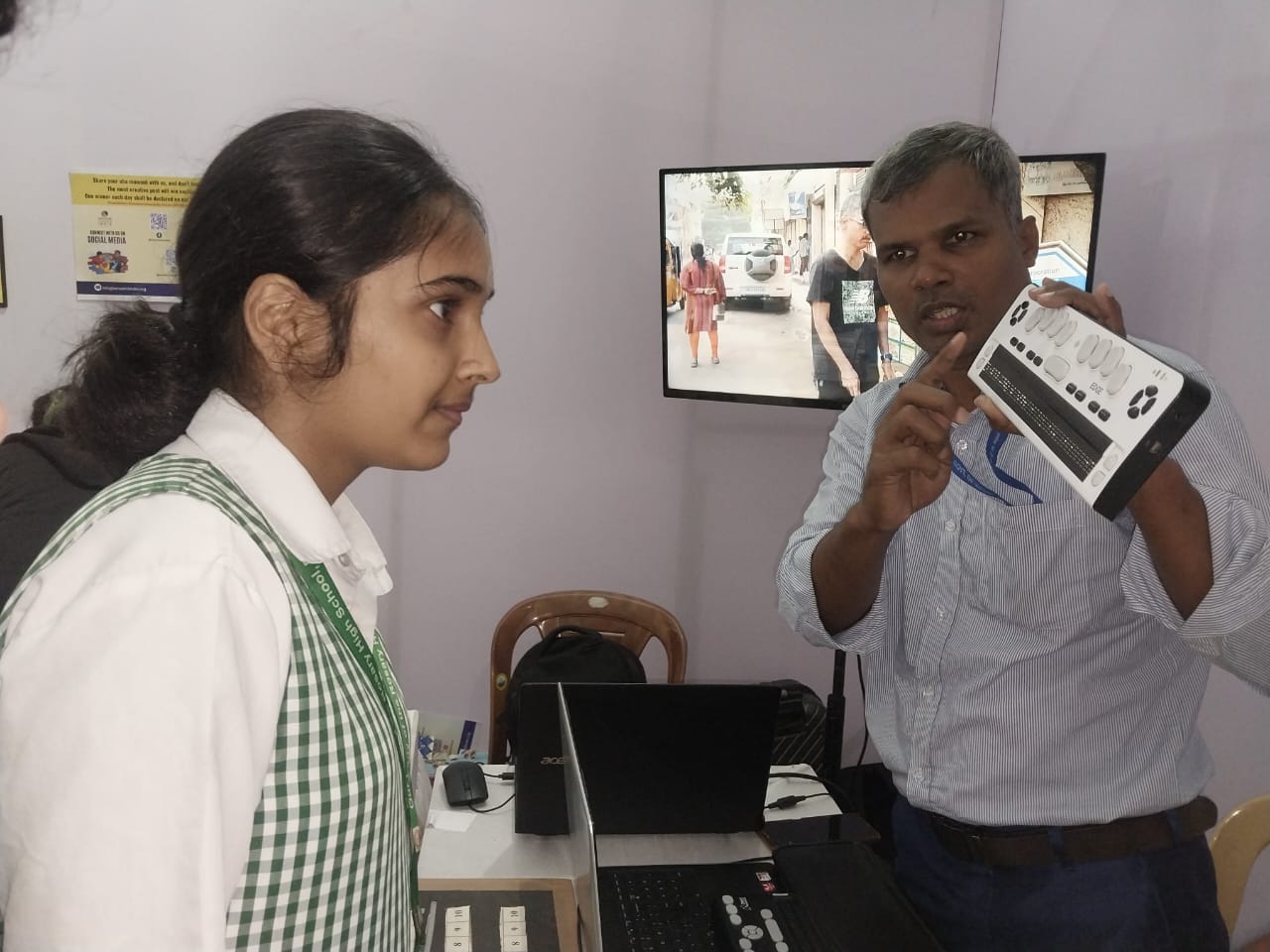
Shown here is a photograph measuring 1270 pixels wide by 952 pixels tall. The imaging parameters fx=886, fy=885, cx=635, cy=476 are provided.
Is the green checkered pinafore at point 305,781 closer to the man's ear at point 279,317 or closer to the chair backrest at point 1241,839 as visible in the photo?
the man's ear at point 279,317

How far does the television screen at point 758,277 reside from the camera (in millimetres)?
2241

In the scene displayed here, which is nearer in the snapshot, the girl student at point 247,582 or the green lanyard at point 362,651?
the girl student at point 247,582

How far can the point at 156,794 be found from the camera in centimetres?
51

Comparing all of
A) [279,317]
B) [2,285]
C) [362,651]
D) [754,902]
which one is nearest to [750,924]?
[754,902]

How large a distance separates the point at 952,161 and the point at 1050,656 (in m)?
0.67

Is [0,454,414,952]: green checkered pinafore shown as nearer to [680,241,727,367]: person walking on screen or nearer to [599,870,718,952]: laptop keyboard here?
[599,870,718,952]: laptop keyboard

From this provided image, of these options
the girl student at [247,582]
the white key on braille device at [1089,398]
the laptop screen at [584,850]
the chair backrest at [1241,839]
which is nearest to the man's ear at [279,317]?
the girl student at [247,582]

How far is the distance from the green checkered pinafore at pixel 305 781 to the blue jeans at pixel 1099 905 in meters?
0.77

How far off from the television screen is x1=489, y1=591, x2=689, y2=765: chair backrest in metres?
0.66

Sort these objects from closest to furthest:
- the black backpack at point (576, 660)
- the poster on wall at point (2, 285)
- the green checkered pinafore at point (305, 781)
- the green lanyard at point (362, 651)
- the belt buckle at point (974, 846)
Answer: the green checkered pinafore at point (305, 781)
the green lanyard at point (362, 651)
the belt buckle at point (974, 846)
the black backpack at point (576, 660)
the poster on wall at point (2, 285)

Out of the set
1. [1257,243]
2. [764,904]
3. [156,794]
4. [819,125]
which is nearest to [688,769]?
[764,904]

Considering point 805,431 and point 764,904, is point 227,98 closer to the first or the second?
point 805,431

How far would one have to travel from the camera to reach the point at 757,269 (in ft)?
7.76

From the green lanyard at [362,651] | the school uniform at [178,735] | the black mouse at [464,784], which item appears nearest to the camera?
the school uniform at [178,735]
